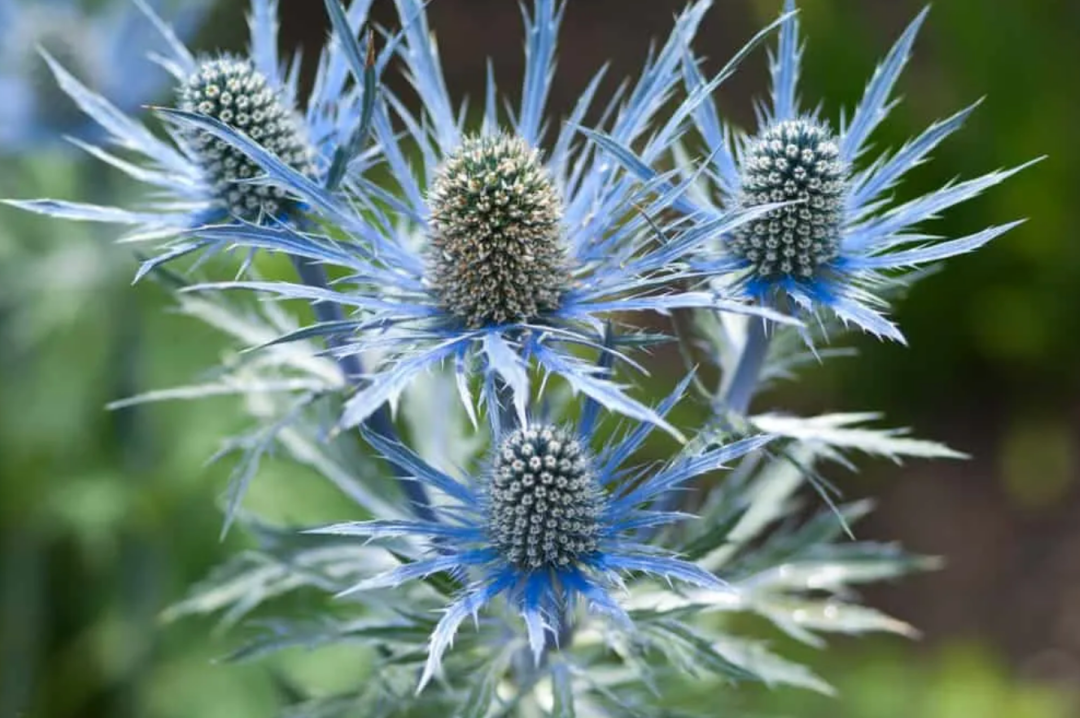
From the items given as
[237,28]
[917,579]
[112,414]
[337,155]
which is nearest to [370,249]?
[337,155]

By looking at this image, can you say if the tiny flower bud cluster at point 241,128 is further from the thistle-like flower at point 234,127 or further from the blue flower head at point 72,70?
the blue flower head at point 72,70

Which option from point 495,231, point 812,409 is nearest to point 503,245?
point 495,231

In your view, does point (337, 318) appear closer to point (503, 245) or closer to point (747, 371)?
point (503, 245)

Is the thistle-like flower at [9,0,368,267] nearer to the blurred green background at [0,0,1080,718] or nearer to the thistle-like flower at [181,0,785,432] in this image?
the thistle-like flower at [181,0,785,432]

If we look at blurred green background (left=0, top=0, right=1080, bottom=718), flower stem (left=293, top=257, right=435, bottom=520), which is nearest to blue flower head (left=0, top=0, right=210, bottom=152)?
blurred green background (left=0, top=0, right=1080, bottom=718)

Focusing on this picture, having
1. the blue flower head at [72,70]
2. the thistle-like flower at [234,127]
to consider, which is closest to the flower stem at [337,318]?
the thistle-like flower at [234,127]
